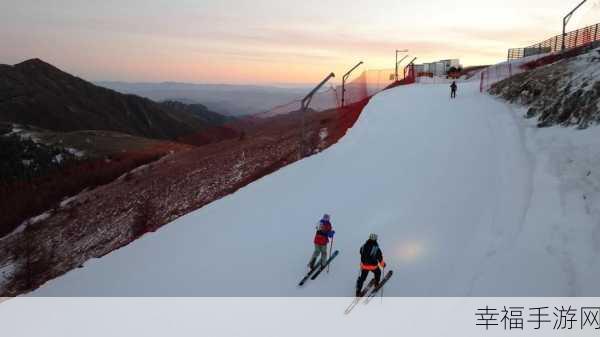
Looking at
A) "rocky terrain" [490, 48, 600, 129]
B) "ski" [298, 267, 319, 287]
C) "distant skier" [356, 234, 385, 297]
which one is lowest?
"ski" [298, 267, 319, 287]

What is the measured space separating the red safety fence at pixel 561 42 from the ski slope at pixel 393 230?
813 inches

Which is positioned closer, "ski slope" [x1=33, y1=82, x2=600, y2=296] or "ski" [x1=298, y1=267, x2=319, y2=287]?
"ski slope" [x1=33, y1=82, x2=600, y2=296]

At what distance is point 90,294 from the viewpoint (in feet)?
39.1

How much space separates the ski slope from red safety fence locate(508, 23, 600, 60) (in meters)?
20.7

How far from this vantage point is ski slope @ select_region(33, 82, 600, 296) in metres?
8.99

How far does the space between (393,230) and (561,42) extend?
38.1 m

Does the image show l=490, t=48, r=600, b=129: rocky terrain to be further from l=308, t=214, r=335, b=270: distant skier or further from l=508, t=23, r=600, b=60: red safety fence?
l=508, t=23, r=600, b=60: red safety fence

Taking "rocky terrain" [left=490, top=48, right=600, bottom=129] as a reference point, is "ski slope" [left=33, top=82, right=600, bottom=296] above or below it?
below

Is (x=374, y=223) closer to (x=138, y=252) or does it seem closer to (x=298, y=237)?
(x=298, y=237)

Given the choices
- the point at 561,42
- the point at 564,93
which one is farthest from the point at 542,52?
the point at 564,93
